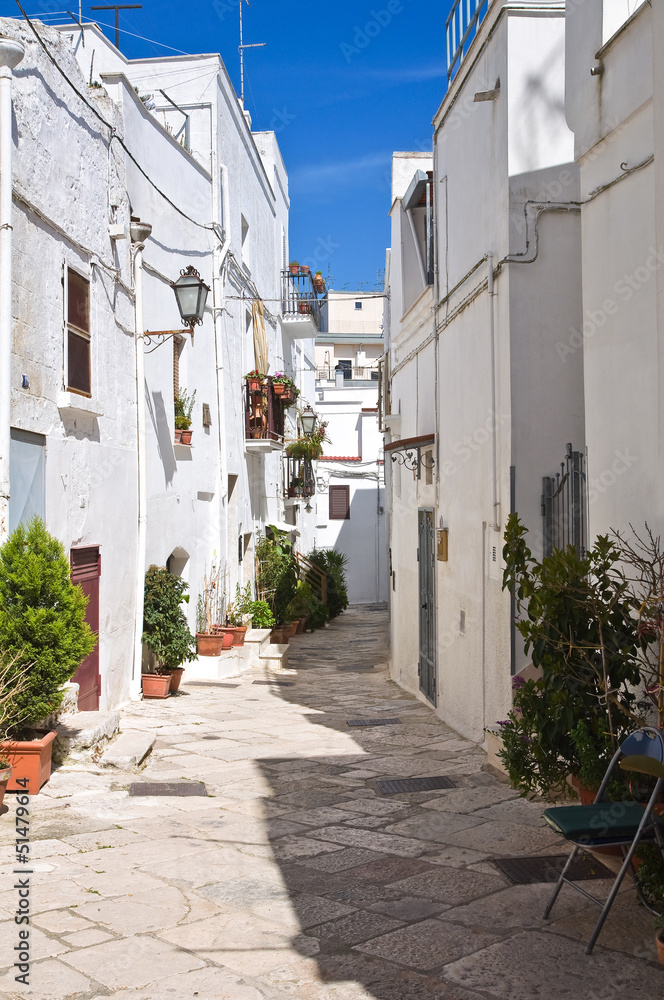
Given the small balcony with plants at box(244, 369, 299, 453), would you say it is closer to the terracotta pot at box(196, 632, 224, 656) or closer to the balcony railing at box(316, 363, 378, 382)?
the terracotta pot at box(196, 632, 224, 656)

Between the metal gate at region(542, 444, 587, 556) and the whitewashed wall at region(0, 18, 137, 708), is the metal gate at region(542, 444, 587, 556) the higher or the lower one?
the lower one

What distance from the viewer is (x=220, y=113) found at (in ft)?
52.4

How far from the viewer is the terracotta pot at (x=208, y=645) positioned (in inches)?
538

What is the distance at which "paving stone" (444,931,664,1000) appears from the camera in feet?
11.8

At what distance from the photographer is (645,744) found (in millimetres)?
4191

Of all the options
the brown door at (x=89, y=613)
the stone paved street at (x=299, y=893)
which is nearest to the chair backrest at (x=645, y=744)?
the stone paved street at (x=299, y=893)

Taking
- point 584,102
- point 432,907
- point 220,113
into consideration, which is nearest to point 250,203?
point 220,113

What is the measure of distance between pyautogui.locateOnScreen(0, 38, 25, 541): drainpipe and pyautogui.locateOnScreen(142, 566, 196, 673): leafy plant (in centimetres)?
435

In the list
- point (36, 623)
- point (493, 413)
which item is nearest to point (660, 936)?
point (36, 623)

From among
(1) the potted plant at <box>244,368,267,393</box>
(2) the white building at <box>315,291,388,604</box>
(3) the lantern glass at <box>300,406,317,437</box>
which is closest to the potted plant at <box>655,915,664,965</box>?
(1) the potted plant at <box>244,368,267,393</box>

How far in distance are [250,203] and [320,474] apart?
13279mm

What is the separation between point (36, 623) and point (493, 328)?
4.78 metres

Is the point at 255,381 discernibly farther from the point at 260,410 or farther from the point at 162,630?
the point at 162,630

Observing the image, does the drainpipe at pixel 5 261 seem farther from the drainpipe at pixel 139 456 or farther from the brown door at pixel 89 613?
the drainpipe at pixel 139 456
